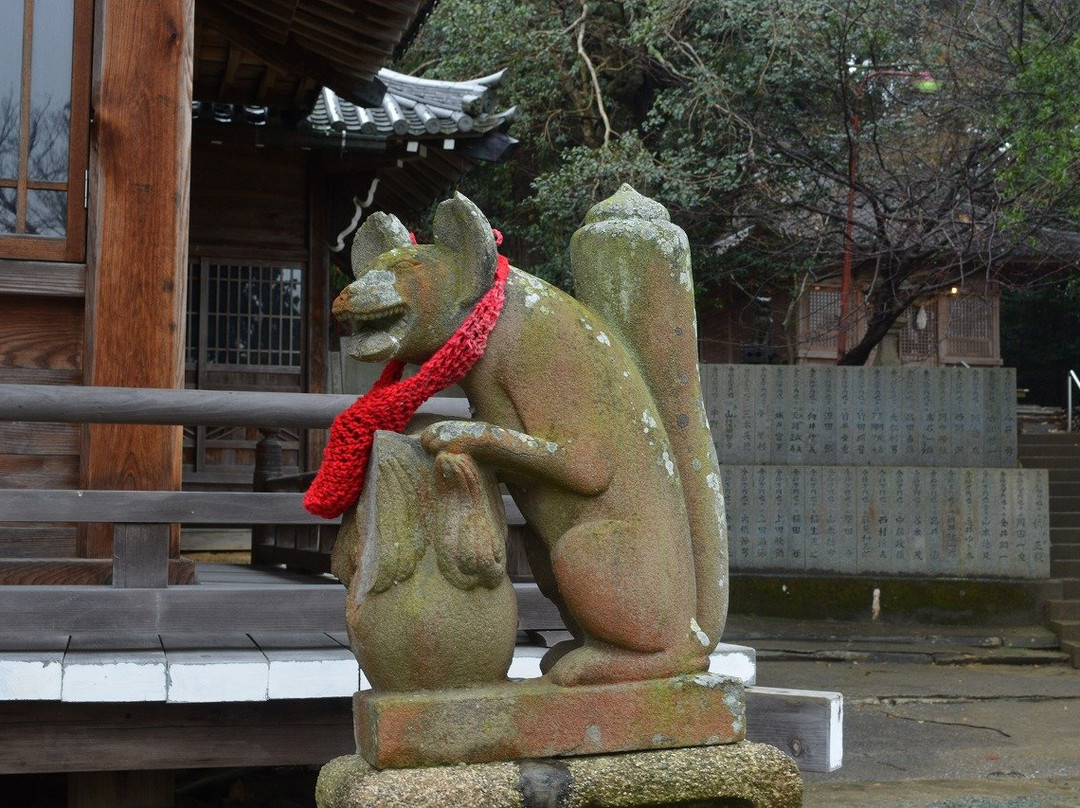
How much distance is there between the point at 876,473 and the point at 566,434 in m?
10.1

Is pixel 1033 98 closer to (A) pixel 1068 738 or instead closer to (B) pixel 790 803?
(A) pixel 1068 738

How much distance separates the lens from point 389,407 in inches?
108

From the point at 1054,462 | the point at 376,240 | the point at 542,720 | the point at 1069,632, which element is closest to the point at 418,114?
the point at 376,240

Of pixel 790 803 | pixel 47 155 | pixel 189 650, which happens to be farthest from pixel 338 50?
pixel 790 803

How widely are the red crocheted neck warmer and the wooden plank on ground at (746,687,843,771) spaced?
4.59ft

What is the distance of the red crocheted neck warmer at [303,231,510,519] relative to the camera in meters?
2.65

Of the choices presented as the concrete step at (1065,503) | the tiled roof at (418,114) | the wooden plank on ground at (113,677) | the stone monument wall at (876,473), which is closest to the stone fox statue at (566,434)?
the wooden plank on ground at (113,677)

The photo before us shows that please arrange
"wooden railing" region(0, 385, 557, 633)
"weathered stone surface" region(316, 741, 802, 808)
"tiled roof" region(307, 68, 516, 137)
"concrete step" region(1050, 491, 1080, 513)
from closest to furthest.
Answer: "weathered stone surface" region(316, 741, 802, 808) < "wooden railing" region(0, 385, 557, 633) < "tiled roof" region(307, 68, 516, 137) < "concrete step" region(1050, 491, 1080, 513)

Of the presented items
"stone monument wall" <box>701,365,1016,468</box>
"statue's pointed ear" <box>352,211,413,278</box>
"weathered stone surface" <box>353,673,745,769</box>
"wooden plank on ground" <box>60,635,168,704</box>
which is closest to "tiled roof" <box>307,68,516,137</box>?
"stone monument wall" <box>701,365,1016,468</box>

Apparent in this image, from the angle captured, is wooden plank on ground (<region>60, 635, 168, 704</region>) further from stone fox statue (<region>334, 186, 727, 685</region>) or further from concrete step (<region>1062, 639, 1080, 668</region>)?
concrete step (<region>1062, 639, 1080, 668</region>)

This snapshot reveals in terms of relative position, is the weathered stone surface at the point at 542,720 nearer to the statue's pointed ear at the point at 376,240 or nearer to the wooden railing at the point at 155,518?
the statue's pointed ear at the point at 376,240

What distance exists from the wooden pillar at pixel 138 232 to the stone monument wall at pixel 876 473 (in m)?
8.14

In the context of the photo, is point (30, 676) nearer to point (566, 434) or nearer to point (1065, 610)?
point (566, 434)

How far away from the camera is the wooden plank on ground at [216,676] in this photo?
3766mm
